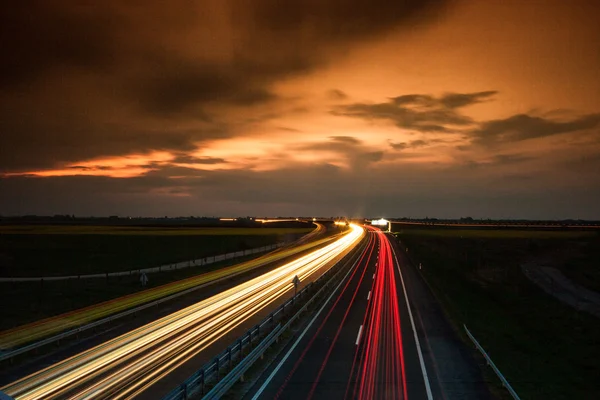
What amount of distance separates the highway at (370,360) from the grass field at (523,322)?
8.38 feet

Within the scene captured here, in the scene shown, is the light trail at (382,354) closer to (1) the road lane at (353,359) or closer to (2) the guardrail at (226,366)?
(1) the road lane at (353,359)

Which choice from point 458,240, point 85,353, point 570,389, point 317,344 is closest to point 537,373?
point 570,389

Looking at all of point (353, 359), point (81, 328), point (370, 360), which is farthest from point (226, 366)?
point (81, 328)

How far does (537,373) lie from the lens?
24.3 meters

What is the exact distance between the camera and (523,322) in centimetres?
4322

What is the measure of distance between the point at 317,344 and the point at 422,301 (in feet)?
60.2

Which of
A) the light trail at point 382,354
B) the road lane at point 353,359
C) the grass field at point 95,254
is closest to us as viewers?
the road lane at point 353,359

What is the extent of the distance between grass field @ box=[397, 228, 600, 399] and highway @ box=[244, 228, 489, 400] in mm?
2556

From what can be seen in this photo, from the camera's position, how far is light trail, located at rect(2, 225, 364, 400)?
60.2 feet

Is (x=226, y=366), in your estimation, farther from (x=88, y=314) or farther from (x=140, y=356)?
(x=88, y=314)

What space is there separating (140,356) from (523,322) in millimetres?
34329

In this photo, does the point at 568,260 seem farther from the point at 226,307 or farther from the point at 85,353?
the point at 85,353

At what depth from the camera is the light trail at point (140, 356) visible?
1836 cm

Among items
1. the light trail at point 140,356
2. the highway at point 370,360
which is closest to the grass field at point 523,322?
the highway at point 370,360
